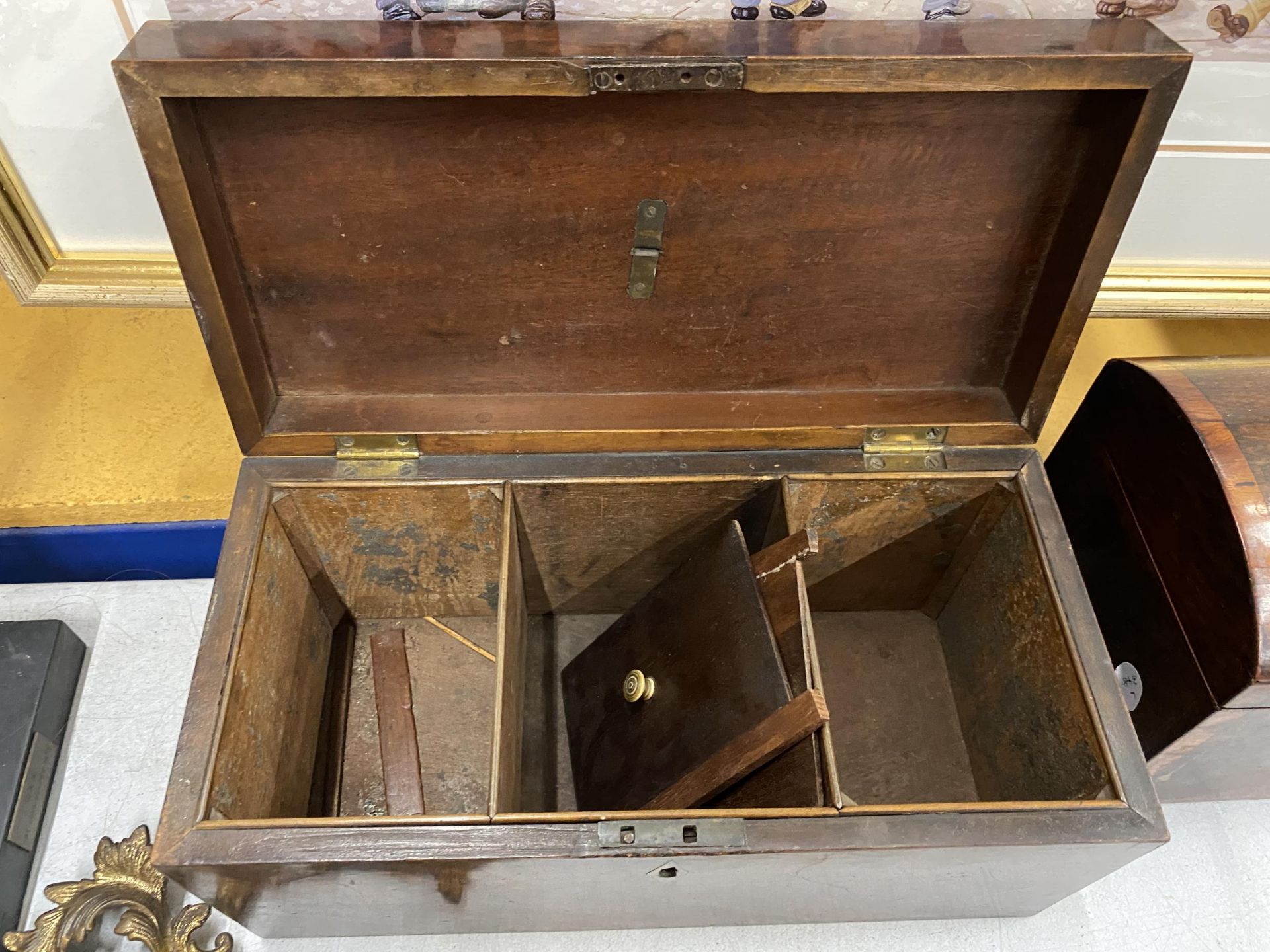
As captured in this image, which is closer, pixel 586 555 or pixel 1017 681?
pixel 1017 681

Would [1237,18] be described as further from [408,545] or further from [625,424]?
[408,545]

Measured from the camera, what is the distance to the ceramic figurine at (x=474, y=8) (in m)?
1.13

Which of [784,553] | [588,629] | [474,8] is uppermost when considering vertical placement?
[474,8]

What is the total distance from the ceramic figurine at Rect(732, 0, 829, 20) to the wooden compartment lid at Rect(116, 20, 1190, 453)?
0.19 meters

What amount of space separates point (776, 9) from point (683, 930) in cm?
137

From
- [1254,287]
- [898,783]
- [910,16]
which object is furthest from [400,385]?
[1254,287]

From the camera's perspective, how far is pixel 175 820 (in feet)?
3.50

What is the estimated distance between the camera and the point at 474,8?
1.13 metres

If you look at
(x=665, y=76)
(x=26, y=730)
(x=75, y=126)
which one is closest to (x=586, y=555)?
(x=665, y=76)

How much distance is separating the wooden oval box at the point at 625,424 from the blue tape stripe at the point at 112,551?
43 cm

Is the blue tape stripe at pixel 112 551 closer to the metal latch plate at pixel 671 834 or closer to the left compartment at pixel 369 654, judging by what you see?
the left compartment at pixel 369 654

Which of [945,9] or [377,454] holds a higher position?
[945,9]

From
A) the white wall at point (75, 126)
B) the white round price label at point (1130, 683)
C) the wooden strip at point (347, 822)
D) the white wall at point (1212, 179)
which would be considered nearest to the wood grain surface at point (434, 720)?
the wooden strip at point (347, 822)

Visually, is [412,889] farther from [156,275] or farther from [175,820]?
[156,275]
